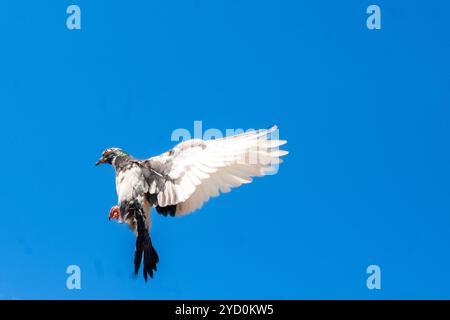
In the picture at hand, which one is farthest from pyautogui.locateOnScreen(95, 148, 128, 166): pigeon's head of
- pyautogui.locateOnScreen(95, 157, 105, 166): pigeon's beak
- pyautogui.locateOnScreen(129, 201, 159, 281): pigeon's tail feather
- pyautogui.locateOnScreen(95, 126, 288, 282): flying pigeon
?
pyautogui.locateOnScreen(129, 201, 159, 281): pigeon's tail feather

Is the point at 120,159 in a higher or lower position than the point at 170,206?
Result: higher

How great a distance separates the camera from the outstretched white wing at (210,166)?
937 centimetres

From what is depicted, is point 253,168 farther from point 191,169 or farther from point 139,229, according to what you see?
point 139,229

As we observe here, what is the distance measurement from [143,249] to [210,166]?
1.47 meters

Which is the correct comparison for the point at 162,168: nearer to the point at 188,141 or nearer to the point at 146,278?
the point at 188,141

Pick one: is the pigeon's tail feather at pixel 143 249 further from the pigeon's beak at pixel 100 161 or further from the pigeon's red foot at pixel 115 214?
the pigeon's beak at pixel 100 161

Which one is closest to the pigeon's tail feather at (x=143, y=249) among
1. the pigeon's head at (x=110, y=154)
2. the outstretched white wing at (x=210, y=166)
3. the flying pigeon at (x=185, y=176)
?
the flying pigeon at (x=185, y=176)

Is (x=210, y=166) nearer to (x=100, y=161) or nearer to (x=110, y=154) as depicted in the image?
(x=110, y=154)

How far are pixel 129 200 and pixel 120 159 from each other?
33.5 inches

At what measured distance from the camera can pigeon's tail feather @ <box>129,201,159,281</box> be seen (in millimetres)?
9523

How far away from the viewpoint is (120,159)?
33.5 feet
